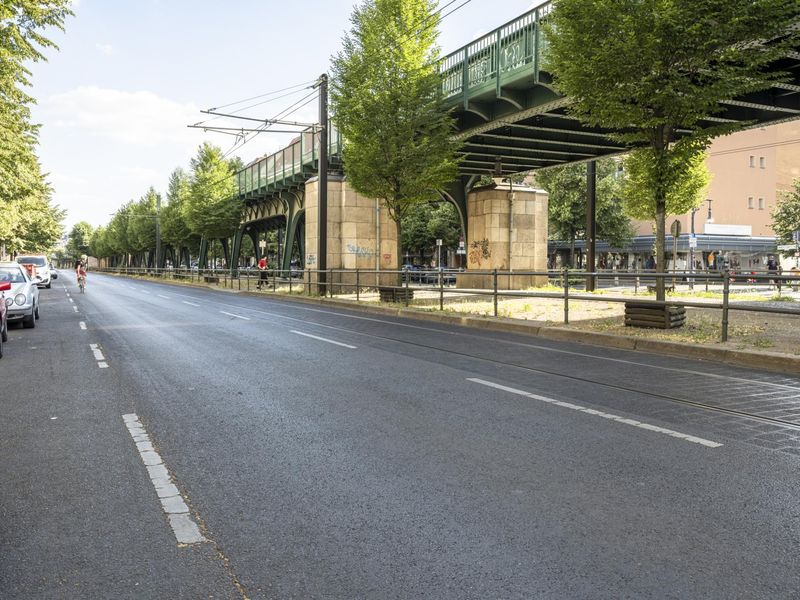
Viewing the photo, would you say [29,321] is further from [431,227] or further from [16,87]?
[431,227]

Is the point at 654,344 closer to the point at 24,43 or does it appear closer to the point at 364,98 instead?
the point at 364,98

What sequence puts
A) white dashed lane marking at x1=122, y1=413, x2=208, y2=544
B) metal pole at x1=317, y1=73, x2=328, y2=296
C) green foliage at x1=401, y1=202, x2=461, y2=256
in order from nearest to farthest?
white dashed lane marking at x1=122, y1=413, x2=208, y2=544
metal pole at x1=317, y1=73, x2=328, y2=296
green foliage at x1=401, y1=202, x2=461, y2=256

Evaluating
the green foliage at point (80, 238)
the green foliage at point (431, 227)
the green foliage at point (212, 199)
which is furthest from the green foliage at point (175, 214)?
the green foliage at point (80, 238)

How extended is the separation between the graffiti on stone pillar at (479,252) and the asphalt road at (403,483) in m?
23.0

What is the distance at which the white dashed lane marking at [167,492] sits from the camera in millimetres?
3365

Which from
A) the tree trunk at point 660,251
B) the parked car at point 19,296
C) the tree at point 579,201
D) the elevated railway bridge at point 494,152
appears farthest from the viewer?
the tree at point 579,201

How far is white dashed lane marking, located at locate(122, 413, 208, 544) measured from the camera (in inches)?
132

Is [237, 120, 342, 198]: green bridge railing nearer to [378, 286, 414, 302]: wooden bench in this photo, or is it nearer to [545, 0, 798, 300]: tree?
[378, 286, 414, 302]: wooden bench

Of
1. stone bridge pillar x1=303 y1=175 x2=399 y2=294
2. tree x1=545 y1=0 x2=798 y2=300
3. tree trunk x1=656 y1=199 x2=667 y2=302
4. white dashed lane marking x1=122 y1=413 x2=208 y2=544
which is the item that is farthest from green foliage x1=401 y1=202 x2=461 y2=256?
white dashed lane marking x1=122 y1=413 x2=208 y2=544

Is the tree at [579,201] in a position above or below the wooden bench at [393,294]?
above

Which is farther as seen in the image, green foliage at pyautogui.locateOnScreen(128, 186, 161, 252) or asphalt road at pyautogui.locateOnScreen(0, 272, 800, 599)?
green foliage at pyautogui.locateOnScreen(128, 186, 161, 252)

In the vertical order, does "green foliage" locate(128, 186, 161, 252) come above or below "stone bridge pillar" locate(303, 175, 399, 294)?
above

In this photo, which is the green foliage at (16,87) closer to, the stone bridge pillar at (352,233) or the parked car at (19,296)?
the parked car at (19,296)

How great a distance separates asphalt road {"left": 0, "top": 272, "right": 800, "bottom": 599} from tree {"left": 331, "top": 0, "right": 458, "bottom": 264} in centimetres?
1463
